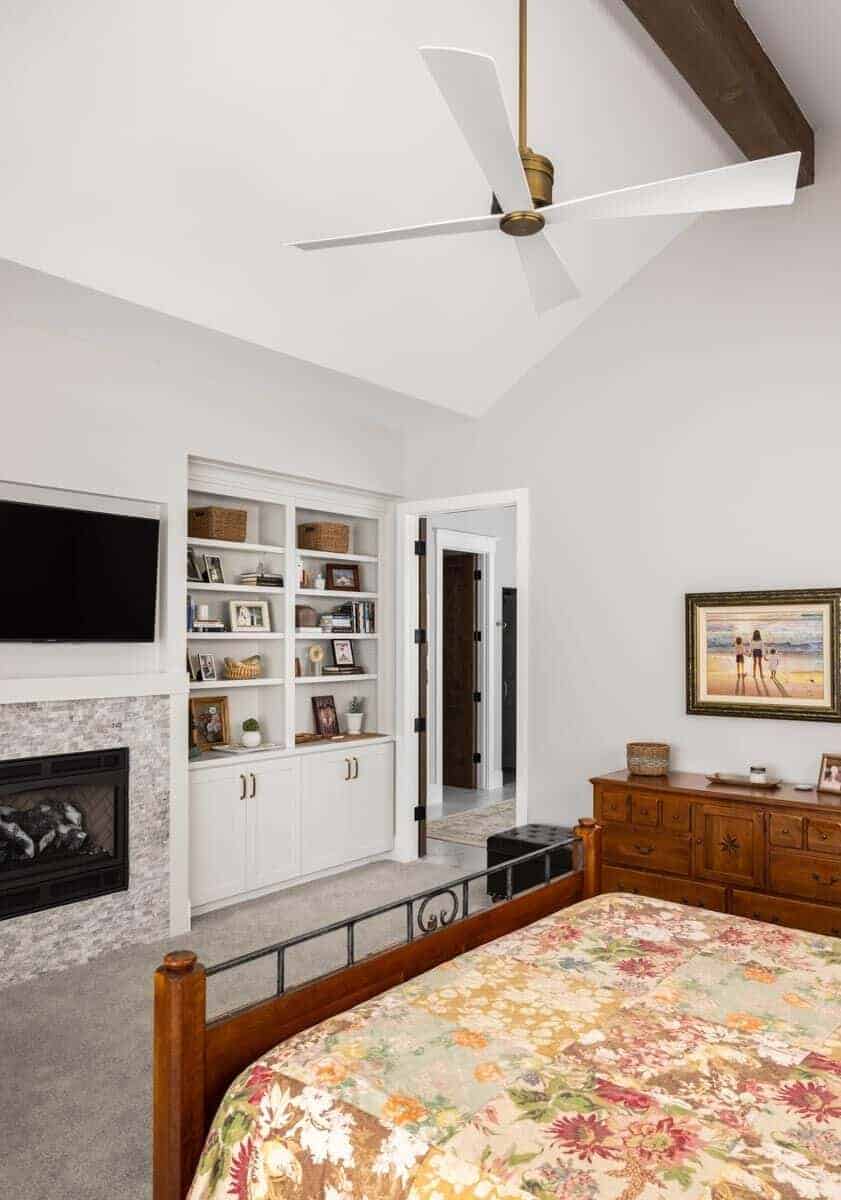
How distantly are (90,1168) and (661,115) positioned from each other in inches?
169

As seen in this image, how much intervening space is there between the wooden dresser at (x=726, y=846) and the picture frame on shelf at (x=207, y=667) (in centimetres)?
212

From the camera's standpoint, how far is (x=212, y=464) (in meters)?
4.63

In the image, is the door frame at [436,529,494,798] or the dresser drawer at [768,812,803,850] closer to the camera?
the dresser drawer at [768,812,803,850]

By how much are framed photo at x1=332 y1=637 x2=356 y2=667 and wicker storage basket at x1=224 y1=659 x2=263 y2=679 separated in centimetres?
70

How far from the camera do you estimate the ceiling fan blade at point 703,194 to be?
2016mm

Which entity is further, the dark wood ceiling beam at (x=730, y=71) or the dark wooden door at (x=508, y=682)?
the dark wooden door at (x=508, y=682)

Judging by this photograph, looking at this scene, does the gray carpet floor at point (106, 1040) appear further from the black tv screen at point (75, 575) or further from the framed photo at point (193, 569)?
the framed photo at point (193, 569)

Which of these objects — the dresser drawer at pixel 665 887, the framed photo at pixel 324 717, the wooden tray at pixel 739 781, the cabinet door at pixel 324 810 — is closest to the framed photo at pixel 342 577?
the framed photo at pixel 324 717

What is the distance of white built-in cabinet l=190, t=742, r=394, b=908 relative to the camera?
4.48 m

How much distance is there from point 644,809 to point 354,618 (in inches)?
88.9

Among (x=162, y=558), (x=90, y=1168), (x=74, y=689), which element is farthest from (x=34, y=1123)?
(x=162, y=558)

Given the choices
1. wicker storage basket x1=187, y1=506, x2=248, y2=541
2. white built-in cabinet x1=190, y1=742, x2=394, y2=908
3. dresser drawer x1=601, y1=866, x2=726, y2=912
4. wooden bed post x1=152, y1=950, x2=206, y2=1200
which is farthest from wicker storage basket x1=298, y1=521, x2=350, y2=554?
wooden bed post x1=152, y1=950, x2=206, y2=1200

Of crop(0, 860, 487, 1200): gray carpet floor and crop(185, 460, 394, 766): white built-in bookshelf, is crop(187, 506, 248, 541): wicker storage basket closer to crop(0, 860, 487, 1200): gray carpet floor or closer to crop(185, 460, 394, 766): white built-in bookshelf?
crop(185, 460, 394, 766): white built-in bookshelf

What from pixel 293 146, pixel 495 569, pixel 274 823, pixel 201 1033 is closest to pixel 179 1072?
pixel 201 1033
